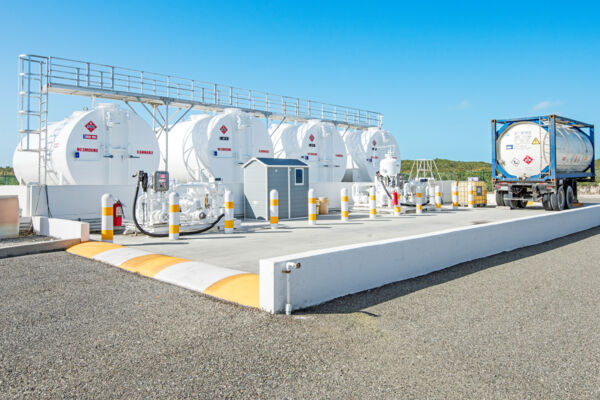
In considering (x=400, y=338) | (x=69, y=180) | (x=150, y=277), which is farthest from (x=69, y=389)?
(x=69, y=180)

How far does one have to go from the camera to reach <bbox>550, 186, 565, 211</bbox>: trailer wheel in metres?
18.7

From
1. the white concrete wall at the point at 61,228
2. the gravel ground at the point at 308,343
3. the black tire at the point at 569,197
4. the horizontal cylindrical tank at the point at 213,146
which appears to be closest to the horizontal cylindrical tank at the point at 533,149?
the black tire at the point at 569,197

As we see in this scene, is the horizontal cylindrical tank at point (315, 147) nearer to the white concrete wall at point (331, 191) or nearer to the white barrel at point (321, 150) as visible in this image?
the white barrel at point (321, 150)

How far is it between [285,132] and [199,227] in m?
12.9

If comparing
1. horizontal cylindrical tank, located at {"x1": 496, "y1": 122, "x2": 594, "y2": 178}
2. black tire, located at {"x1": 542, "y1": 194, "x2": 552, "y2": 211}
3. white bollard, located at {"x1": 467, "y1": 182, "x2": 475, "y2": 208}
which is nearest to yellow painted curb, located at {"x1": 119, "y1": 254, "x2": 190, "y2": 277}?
horizontal cylindrical tank, located at {"x1": 496, "y1": 122, "x2": 594, "y2": 178}

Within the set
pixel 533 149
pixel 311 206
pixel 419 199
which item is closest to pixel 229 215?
pixel 311 206

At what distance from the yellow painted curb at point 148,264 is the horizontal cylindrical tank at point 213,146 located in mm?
10552

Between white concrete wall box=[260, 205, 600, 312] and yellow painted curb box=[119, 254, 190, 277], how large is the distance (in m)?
2.65

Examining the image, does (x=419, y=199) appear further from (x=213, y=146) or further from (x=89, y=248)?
(x=89, y=248)

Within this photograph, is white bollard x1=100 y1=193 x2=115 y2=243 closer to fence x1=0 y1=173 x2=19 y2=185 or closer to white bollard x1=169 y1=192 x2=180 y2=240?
white bollard x1=169 y1=192 x2=180 y2=240

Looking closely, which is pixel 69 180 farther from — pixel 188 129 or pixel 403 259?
pixel 403 259

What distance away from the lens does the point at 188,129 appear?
1925 cm

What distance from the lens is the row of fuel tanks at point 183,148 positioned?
14.8 meters

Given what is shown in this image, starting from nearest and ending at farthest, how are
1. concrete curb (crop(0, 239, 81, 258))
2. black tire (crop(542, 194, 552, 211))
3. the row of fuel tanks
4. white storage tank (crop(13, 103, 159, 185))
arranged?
1. concrete curb (crop(0, 239, 81, 258))
2. white storage tank (crop(13, 103, 159, 185))
3. the row of fuel tanks
4. black tire (crop(542, 194, 552, 211))
